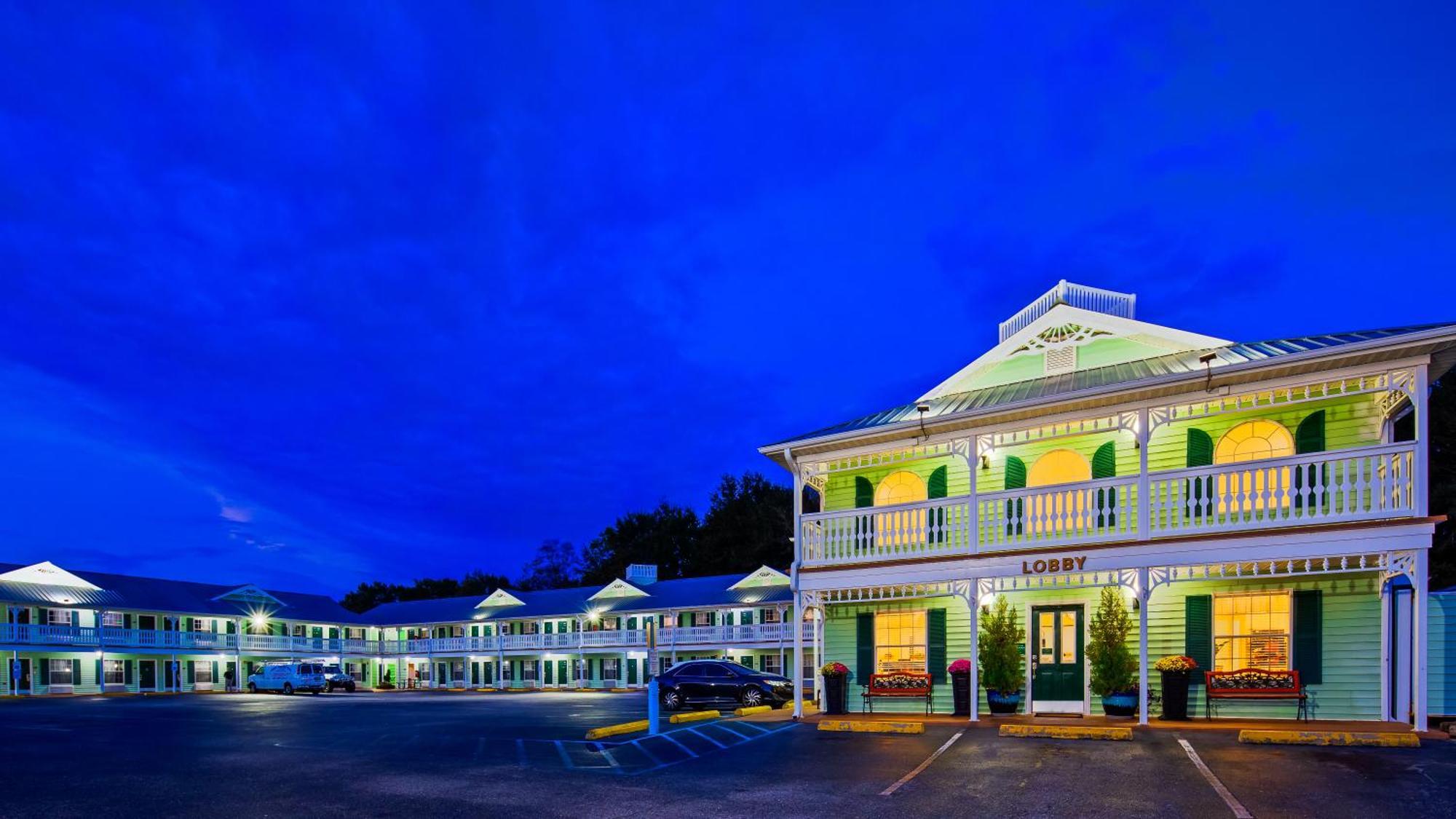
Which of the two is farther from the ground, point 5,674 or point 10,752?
point 10,752

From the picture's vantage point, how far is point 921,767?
487 inches

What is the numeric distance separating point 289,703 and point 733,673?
16070 mm

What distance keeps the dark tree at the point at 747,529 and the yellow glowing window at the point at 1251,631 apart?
166 ft

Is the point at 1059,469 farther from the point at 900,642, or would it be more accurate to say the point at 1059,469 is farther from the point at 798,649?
the point at 798,649

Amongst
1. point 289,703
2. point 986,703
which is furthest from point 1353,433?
point 289,703

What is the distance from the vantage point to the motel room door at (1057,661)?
18.2 m

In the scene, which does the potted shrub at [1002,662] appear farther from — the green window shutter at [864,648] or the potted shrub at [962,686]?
the green window shutter at [864,648]

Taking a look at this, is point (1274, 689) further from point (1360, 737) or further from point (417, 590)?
point (417, 590)

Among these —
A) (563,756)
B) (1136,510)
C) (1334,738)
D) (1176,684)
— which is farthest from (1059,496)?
(563,756)

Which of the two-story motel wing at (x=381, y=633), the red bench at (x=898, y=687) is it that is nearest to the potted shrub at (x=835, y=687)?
the red bench at (x=898, y=687)

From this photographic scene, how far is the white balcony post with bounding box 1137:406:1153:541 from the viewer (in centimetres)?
1622

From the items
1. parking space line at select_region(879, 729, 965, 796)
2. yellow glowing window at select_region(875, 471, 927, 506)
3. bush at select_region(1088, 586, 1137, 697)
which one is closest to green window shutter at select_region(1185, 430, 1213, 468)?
bush at select_region(1088, 586, 1137, 697)

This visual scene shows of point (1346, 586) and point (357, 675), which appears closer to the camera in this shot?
point (1346, 586)

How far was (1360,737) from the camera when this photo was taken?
42.7 ft
